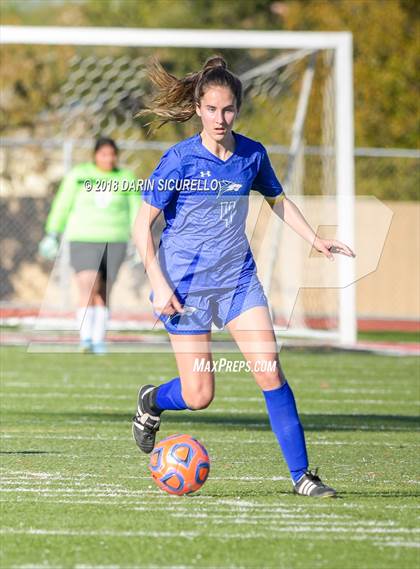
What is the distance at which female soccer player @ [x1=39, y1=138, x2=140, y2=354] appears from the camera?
13.3m

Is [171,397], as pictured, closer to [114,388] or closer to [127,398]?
[127,398]

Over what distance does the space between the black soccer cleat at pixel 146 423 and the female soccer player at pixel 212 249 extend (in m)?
0.33

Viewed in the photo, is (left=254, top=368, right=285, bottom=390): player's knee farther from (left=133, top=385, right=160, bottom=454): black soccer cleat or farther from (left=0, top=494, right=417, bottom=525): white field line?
(left=133, top=385, right=160, bottom=454): black soccer cleat

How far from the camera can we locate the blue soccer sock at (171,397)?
6410 millimetres

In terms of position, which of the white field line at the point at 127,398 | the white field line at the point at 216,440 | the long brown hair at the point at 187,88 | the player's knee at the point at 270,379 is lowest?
the white field line at the point at 127,398

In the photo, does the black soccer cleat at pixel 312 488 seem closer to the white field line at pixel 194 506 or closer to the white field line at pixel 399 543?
the white field line at pixel 194 506

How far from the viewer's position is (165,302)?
5.84 metres

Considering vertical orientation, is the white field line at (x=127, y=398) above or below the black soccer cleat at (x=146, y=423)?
below

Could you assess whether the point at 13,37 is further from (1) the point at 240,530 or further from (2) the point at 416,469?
(1) the point at 240,530

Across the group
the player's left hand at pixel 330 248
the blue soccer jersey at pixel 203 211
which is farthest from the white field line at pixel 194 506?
the player's left hand at pixel 330 248

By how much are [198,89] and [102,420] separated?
3.46 metres

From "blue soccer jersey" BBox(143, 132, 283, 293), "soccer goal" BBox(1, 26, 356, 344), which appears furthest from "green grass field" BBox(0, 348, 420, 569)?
"soccer goal" BBox(1, 26, 356, 344)

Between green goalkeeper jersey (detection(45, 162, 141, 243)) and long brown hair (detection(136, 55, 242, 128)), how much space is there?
6600 millimetres

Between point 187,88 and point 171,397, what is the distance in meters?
1.52
